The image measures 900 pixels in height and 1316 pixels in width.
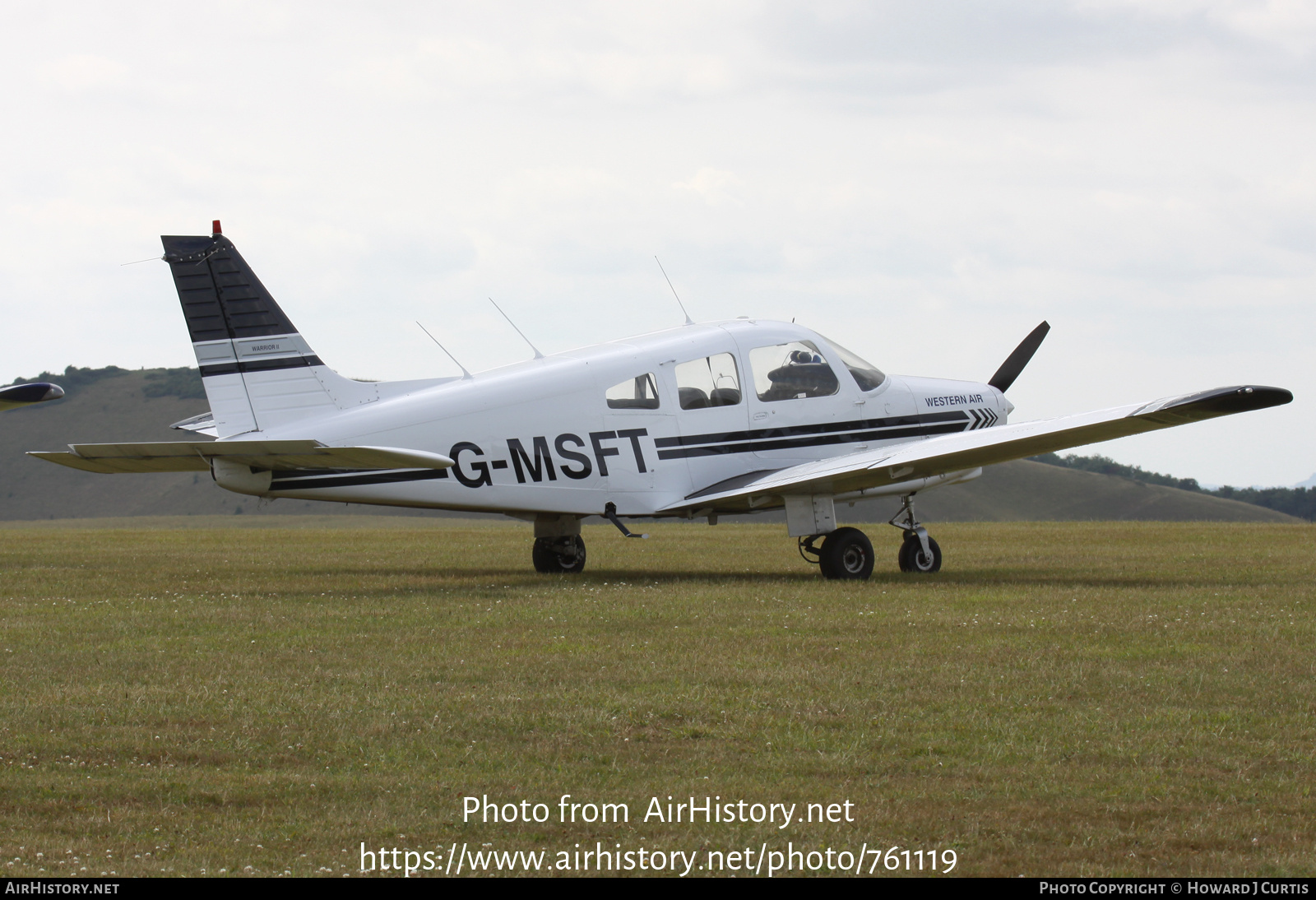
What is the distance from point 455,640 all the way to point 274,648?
1.34 m

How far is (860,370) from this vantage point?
17312 millimetres

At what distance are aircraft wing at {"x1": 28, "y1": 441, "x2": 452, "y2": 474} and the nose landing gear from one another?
20.4 feet

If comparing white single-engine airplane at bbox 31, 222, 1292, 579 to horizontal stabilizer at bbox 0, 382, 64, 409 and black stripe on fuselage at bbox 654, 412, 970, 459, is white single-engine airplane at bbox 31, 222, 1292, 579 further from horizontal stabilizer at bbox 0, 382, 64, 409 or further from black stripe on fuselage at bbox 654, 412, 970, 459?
horizontal stabilizer at bbox 0, 382, 64, 409

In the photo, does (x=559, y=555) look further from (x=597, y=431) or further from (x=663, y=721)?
(x=663, y=721)

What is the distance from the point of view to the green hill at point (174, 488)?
97000 millimetres

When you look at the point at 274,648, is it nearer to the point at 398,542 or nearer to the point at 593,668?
the point at 593,668

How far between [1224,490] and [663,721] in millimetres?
119547

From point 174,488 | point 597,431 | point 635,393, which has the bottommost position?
point 174,488

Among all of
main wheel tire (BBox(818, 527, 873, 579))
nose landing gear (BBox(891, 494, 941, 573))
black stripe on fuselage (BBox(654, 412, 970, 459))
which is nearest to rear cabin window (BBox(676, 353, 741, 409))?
black stripe on fuselage (BBox(654, 412, 970, 459))

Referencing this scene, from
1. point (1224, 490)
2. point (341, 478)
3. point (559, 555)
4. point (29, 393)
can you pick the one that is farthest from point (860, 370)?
point (1224, 490)

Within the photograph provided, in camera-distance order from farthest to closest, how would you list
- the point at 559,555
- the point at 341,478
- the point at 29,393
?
1. the point at 29,393
2. the point at 559,555
3. the point at 341,478

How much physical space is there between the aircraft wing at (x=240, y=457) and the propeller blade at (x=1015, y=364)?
9203mm

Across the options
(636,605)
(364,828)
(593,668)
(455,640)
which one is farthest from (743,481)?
(364,828)
